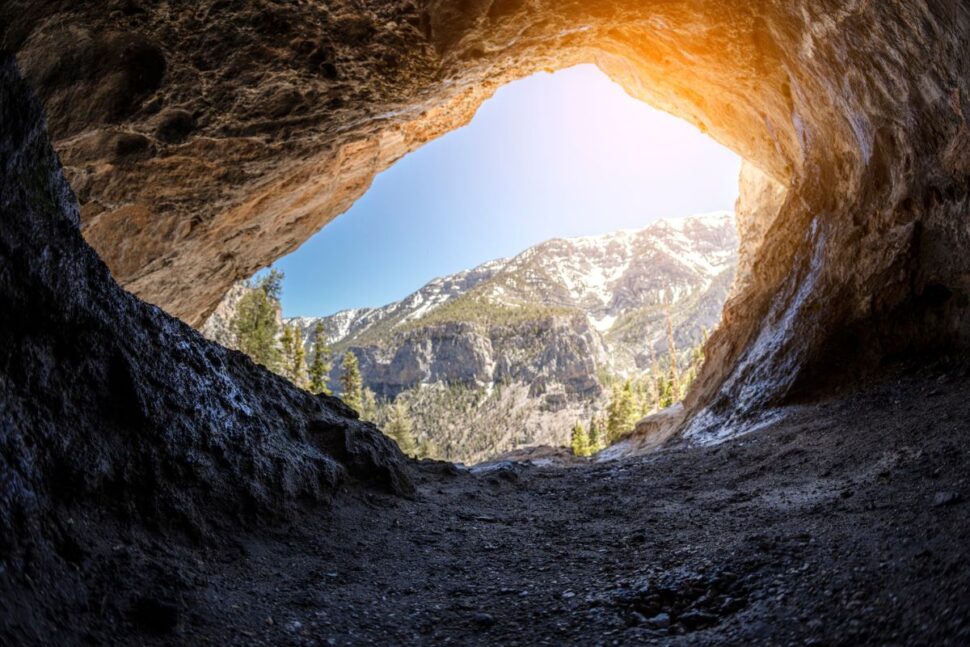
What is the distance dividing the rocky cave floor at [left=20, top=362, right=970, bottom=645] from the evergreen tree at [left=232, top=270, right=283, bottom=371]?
117ft

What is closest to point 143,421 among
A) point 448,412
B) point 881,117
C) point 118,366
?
point 118,366

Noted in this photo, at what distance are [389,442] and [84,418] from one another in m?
5.84

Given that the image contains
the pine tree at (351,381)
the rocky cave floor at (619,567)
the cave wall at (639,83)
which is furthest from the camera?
the pine tree at (351,381)

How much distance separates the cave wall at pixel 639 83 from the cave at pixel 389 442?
71 mm

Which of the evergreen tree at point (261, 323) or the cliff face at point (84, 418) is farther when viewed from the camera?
the evergreen tree at point (261, 323)

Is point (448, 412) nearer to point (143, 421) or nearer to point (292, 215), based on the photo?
point (292, 215)

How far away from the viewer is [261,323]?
44219mm

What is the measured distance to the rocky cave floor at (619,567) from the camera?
11.0 ft

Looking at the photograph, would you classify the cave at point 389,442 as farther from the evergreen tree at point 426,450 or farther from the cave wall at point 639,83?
the evergreen tree at point 426,450

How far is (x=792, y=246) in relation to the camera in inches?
601

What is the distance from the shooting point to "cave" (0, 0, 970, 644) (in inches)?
152

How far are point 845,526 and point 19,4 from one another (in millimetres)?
11064

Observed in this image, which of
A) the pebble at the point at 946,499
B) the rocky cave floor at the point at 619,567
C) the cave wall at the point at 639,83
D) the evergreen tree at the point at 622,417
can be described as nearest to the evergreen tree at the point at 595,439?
the evergreen tree at the point at 622,417

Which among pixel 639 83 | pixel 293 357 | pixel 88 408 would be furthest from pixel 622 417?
pixel 88 408
